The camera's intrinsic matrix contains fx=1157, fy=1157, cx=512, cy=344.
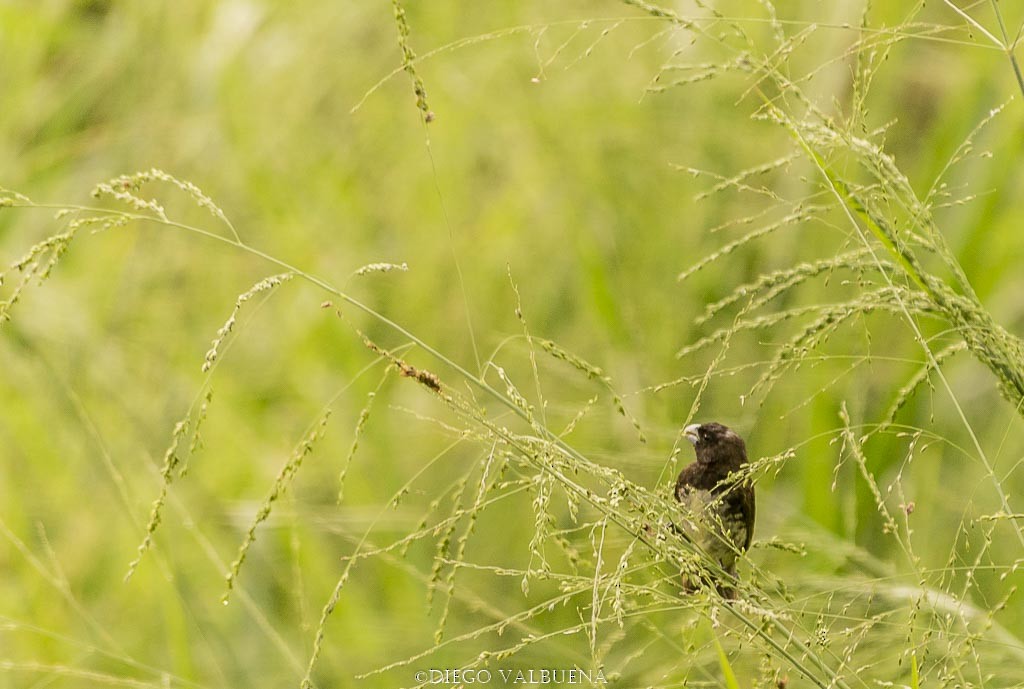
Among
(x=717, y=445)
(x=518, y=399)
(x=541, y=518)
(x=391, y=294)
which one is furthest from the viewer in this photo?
(x=391, y=294)

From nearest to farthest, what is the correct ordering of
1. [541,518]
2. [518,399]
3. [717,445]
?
1. [541,518]
2. [518,399]
3. [717,445]

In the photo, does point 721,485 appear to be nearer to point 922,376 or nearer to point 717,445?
point 717,445

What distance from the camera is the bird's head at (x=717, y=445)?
1.20m

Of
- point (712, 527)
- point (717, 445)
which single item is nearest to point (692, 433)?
point (717, 445)

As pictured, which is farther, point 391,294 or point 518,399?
point 391,294

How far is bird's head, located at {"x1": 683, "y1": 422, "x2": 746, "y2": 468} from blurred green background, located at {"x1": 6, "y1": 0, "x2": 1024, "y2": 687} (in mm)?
522

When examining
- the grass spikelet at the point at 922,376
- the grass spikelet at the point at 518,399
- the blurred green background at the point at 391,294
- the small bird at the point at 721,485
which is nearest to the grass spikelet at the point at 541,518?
the grass spikelet at the point at 518,399

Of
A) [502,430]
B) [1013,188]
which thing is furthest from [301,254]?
[502,430]

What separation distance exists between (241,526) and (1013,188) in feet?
5.88

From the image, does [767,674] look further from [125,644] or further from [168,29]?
[168,29]

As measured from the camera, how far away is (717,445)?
3.97 ft

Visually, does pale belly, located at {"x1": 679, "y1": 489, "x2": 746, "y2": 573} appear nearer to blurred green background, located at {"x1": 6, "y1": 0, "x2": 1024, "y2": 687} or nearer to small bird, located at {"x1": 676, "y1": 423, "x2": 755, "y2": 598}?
small bird, located at {"x1": 676, "y1": 423, "x2": 755, "y2": 598}

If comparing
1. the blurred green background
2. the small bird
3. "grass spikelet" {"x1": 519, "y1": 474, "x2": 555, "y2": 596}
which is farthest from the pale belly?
the blurred green background

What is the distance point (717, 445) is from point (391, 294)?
204 centimetres
